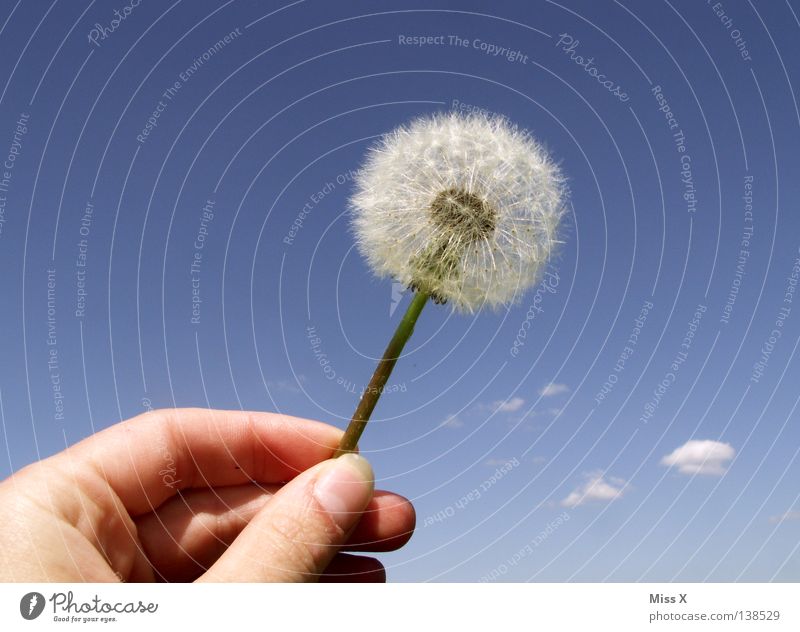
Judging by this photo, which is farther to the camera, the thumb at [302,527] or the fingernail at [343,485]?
the fingernail at [343,485]

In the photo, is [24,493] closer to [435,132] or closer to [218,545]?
[218,545]

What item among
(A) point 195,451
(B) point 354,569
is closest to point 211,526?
(A) point 195,451

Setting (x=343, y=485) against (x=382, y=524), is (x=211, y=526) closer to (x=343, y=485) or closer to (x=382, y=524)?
(x=382, y=524)

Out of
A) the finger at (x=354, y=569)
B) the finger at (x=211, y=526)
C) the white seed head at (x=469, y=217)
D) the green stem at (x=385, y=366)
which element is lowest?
the finger at (x=354, y=569)

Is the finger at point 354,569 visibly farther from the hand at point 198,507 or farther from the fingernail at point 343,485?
the fingernail at point 343,485

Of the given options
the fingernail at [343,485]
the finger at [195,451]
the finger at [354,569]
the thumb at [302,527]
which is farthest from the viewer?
the finger at [354,569]

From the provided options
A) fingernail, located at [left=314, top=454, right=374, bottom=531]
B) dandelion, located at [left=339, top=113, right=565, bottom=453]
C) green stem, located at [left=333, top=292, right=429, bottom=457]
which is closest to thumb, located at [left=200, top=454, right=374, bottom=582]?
fingernail, located at [left=314, top=454, right=374, bottom=531]

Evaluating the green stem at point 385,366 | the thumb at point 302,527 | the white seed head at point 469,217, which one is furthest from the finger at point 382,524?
the white seed head at point 469,217
